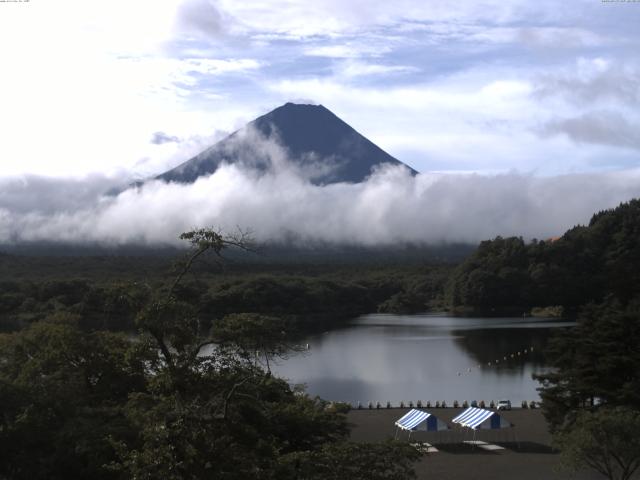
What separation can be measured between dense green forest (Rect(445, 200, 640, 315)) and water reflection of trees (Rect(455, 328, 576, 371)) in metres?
11.9

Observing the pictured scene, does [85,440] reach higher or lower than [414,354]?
higher

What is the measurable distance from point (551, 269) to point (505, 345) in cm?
1818

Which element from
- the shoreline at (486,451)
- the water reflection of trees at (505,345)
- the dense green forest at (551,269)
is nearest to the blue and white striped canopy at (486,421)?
the shoreline at (486,451)

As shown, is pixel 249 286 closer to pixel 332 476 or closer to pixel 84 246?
pixel 332 476

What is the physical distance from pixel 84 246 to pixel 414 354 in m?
78.3

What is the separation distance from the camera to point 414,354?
101 ft

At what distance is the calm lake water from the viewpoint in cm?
2269

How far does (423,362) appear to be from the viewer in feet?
94.6

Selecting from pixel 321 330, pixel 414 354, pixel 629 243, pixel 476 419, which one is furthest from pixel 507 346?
pixel 629 243

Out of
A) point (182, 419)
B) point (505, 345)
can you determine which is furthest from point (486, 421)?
point (505, 345)

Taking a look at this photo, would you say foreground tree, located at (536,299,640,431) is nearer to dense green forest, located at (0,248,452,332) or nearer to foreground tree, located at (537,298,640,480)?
foreground tree, located at (537,298,640,480)

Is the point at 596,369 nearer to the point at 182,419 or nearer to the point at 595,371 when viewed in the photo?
the point at 595,371

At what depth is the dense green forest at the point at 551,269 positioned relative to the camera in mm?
48938

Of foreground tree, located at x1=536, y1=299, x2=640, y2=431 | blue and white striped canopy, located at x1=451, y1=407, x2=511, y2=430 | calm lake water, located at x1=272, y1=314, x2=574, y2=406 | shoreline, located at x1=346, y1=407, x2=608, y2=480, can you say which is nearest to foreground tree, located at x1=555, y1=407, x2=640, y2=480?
shoreline, located at x1=346, y1=407, x2=608, y2=480
